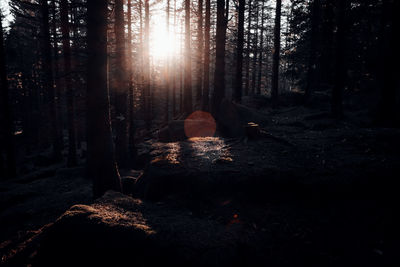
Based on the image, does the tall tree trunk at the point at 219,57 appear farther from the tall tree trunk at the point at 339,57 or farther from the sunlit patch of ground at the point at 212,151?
the tall tree trunk at the point at 339,57

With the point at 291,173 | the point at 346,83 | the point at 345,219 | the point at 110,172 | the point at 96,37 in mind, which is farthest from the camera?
the point at 346,83

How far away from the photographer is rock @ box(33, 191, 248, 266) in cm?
245

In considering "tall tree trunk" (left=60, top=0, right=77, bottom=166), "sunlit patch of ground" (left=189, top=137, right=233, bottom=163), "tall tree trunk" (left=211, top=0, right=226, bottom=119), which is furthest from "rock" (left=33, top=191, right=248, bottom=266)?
"tall tree trunk" (left=60, top=0, right=77, bottom=166)

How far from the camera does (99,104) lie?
554 cm

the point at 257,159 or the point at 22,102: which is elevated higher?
the point at 22,102

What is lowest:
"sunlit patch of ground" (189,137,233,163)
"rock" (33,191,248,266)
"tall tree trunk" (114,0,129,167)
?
"rock" (33,191,248,266)

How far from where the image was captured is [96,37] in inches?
213

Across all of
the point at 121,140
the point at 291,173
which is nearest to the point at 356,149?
the point at 291,173

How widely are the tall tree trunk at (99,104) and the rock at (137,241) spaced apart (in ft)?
8.28

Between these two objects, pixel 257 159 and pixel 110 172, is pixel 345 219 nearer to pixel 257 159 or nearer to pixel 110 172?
pixel 257 159

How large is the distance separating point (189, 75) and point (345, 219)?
15823 mm

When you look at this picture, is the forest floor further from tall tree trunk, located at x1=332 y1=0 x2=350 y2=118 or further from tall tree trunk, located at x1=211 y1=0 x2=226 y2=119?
tall tree trunk, located at x1=211 y1=0 x2=226 y2=119

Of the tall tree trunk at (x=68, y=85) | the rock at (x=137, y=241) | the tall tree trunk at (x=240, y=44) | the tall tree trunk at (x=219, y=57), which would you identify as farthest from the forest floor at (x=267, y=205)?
the tall tree trunk at (x=240, y=44)

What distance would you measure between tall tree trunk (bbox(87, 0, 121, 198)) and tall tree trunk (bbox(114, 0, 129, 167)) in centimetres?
460
